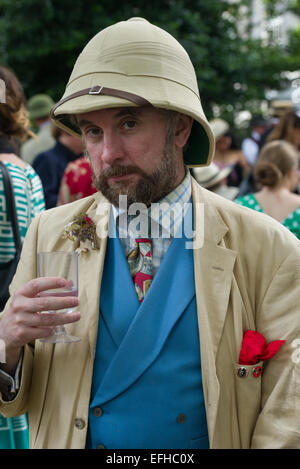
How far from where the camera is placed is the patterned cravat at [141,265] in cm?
222

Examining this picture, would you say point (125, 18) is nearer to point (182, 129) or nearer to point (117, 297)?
Answer: point (182, 129)

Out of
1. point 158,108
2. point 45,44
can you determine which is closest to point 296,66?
point 45,44

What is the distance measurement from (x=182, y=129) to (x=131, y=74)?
38 cm

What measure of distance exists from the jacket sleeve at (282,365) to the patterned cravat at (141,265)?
0.42 metres

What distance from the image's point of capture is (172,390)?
2061mm

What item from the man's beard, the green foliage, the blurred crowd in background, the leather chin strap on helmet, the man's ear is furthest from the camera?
the green foliage

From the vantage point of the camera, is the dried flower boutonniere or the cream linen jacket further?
the dried flower boutonniere

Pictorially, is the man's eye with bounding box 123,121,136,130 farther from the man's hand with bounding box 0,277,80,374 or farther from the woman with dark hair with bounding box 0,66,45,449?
the woman with dark hair with bounding box 0,66,45,449

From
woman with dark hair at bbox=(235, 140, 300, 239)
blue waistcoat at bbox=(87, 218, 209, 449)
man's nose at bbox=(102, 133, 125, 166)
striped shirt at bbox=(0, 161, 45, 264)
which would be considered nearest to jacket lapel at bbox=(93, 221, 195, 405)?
blue waistcoat at bbox=(87, 218, 209, 449)

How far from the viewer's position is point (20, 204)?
3.28 m

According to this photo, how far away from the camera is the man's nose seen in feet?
7.02

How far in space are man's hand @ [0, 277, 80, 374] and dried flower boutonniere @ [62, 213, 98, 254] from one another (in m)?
0.32

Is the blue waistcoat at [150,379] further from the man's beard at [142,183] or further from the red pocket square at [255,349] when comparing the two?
the man's beard at [142,183]
